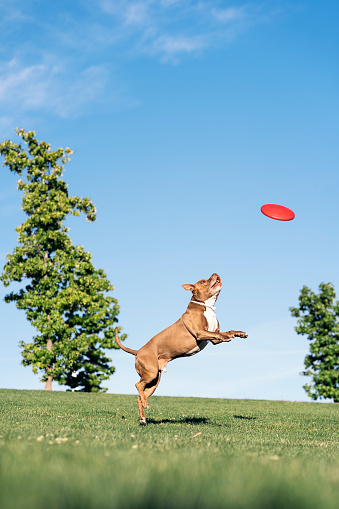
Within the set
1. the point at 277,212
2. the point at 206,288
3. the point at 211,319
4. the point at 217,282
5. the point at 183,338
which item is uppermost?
the point at 277,212

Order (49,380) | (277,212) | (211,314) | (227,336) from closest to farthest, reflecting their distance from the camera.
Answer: (227,336) → (211,314) → (277,212) → (49,380)

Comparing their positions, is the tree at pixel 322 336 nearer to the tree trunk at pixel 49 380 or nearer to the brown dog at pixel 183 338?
the tree trunk at pixel 49 380

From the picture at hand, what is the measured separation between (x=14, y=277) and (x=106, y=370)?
831 cm

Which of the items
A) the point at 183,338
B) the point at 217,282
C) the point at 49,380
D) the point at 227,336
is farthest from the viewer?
the point at 49,380

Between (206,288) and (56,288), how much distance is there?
21.7m

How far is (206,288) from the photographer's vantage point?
32.0 feet

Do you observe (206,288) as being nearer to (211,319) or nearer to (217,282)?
(217,282)

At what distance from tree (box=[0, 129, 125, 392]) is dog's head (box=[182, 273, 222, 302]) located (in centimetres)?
2040

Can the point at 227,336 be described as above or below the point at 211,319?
below

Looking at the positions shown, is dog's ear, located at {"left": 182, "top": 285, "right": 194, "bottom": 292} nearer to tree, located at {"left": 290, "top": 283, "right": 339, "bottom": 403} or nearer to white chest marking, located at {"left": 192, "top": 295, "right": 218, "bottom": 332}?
white chest marking, located at {"left": 192, "top": 295, "right": 218, "bottom": 332}

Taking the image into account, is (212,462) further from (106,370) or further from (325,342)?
(325,342)

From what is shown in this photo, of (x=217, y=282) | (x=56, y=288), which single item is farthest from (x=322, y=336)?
(x=217, y=282)

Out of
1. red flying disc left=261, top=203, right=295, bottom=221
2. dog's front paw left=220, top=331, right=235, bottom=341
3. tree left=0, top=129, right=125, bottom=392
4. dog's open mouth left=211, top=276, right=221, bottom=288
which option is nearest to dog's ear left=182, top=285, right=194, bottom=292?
dog's open mouth left=211, top=276, right=221, bottom=288

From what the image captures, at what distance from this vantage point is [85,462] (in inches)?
166
